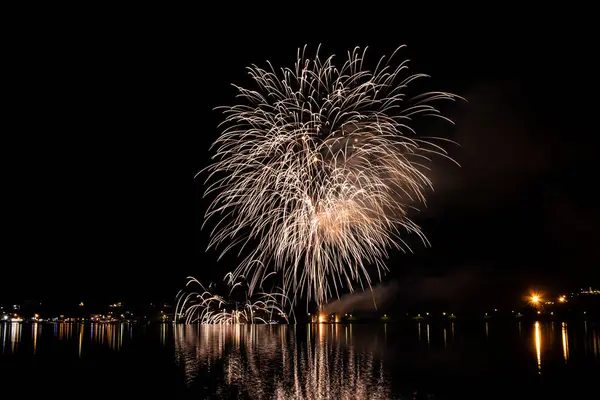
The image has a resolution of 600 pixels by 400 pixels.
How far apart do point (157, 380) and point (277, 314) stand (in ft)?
333

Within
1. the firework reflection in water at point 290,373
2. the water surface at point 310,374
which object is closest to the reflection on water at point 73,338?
the water surface at point 310,374

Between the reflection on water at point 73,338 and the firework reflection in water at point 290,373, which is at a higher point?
the firework reflection in water at point 290,373

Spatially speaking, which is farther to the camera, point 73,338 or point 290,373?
point 73,338

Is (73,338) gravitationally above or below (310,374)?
below

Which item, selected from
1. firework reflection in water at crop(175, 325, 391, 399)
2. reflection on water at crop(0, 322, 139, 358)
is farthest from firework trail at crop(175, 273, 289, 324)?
firework reflection in water at crop(175, 325, 391, 399)

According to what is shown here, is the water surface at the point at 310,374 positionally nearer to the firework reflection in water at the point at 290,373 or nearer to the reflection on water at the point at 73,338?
the firework reflection in water at the point at 290,373

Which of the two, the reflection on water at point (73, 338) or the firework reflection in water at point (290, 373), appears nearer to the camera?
the firework reflection in water at point (290, 373)

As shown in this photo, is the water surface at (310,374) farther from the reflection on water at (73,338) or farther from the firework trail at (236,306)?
the firework trail at (236,306)

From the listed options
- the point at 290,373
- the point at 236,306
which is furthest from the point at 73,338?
the point at 290,373

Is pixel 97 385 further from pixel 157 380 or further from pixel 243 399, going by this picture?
pixel 243 399

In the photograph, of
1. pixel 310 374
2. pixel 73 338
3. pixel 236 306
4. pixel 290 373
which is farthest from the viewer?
pixel 236 306

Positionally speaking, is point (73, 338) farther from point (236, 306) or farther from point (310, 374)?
point (310, 374)

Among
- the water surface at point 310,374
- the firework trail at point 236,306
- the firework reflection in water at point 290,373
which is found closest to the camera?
the firework reflection in water at point 290,373

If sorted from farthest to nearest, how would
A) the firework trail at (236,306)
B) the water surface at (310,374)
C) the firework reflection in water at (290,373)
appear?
the firework trail at (236,306), the water surface at (310,374), the firework reflection in water at (290,373)
